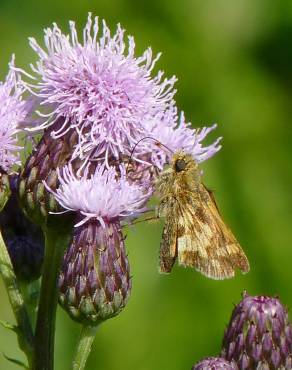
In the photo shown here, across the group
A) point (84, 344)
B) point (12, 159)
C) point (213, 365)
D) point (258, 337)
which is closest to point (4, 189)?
point (12, 159)

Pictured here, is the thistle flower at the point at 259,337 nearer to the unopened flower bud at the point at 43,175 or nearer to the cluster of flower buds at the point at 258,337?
the cluster of flower buds at the point at 258,337

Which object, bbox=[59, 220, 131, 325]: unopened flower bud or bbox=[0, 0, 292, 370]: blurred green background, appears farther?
bbox=[0, 0, 292, 370]: blurred green background

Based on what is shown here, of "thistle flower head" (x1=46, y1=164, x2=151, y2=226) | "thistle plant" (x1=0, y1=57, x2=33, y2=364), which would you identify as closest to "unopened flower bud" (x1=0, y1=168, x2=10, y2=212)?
"thistle plant" (x1=0, y1=57, x2=33, y2=364)

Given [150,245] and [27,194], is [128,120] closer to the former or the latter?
[27,194]

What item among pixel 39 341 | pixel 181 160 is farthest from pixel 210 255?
pixel 39 341

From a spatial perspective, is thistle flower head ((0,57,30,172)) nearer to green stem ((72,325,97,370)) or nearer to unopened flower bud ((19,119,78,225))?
unopened flower bud ((19,119,78,225))

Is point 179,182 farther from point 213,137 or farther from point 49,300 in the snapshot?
point 213,137

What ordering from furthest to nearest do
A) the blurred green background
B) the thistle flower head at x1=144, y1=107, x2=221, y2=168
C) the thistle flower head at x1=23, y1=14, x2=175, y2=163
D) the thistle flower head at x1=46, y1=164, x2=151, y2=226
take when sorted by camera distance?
the blurred green background
the thistle flower head at x1=144, y1=107, x2=221, y2=168
the thistle flower head at x1=23, y1=14, x2=175, y2=163
the thistle flower head at x1=46, y1=164, x2=151, y2=226

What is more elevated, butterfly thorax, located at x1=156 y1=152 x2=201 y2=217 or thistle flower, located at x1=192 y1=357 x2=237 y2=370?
butterfly thorax, located at x1=156 y1=152 x2=201 y2=217
